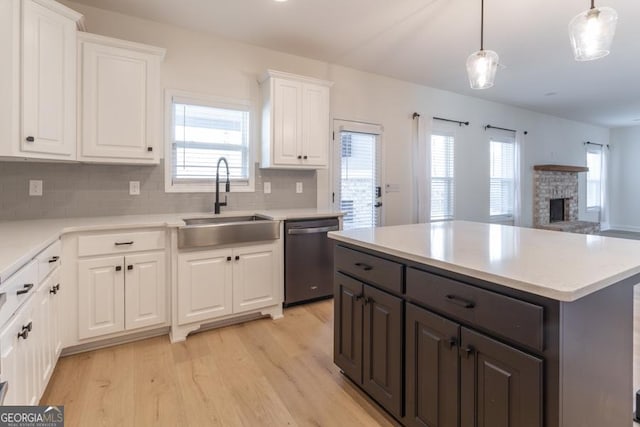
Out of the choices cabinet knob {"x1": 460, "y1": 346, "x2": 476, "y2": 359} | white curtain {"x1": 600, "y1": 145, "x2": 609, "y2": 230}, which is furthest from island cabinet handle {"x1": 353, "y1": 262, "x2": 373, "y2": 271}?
white curtain {"x1": 600, "y1": 145, "x2": 609, "y2": 230}

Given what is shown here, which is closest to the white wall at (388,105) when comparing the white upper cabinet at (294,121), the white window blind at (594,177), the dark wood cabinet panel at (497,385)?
the white upper cabinet at (294,121)

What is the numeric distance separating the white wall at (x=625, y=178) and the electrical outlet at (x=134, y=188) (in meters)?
10.6

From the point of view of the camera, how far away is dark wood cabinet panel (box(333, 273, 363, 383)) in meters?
1.88

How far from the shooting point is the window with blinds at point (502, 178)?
585cm

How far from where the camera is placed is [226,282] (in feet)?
9.14

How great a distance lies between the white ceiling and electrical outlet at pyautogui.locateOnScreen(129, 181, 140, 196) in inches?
58.0

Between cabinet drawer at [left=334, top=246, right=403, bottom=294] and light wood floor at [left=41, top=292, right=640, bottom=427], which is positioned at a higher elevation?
cabinet drawer at [left=334, top=246, right=403, bottom=294]

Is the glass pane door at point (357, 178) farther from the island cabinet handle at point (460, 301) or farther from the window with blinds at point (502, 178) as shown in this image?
the island cabinet handle at point (460, 301)

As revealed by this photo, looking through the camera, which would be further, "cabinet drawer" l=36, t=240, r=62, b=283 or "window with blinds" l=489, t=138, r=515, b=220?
"window with blinds" l=489, t=138, r=515, b=220

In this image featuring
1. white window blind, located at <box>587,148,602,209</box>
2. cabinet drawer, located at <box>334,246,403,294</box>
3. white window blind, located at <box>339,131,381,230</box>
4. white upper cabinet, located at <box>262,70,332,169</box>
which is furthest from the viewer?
white window blind, located at <box>587,148,602,209</box>

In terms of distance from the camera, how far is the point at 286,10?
2859mm

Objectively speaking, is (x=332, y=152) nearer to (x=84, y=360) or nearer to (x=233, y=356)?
(x=233, y=356)

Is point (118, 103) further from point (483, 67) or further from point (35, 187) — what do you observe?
point (483, 67)

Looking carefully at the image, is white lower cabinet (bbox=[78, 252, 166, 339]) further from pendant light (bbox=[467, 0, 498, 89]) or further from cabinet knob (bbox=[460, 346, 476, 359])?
pendant light (bbox=[467, 0, 498, 89])
